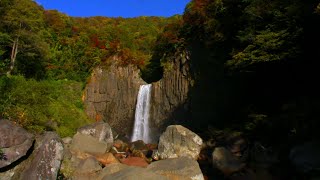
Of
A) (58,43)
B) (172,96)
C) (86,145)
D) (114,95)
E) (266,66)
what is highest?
(58,43)

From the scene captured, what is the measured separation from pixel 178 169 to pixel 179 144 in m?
5.46

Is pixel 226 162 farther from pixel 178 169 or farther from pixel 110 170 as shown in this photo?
pixel 110 170

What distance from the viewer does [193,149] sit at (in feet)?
61.1

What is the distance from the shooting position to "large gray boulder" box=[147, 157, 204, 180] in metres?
13.0

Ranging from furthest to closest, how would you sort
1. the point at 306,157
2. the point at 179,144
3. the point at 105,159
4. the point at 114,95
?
the point at 114,95 → the point at 179,144 → the point at 105,159 → the point at 306,157

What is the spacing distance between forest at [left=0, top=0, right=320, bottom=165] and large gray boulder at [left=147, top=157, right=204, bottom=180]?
4.22m

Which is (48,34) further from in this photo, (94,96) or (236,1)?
(236,1)

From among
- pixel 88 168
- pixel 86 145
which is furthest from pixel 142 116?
pixel 88 168

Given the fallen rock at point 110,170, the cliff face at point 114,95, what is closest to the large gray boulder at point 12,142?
the fallen rock at point 110,170

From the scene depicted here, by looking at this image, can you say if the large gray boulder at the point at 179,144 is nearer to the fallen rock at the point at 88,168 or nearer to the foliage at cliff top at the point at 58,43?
the fallen rock at the point at 88,168

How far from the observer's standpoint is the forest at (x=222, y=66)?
1450 cm

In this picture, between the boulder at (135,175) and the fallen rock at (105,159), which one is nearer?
the boulder at (135,175)

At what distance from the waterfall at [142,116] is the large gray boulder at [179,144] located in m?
10.4

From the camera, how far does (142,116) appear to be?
30.7 metres
